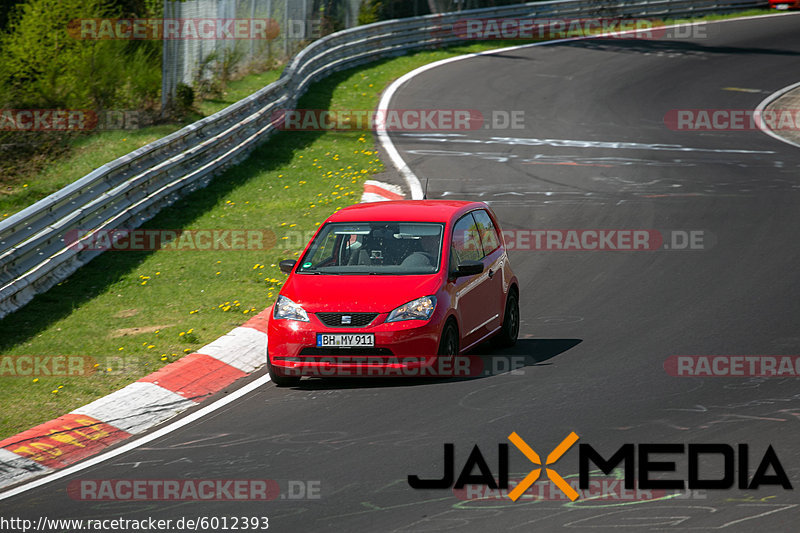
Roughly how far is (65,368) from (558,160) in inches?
493

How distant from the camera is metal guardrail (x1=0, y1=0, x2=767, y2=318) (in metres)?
13.3

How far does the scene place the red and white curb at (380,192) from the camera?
57.6 ft

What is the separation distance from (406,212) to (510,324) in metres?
1.67

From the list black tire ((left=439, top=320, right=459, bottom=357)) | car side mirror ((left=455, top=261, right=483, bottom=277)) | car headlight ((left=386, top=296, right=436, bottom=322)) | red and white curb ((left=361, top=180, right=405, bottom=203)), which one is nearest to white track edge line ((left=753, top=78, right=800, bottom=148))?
red and white curb ((left=361, top=180, right=405, bottom=203))

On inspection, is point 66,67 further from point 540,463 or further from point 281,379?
point 540,463

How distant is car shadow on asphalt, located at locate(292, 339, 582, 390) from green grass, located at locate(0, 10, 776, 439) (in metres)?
2.19

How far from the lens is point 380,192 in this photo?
58.9ft

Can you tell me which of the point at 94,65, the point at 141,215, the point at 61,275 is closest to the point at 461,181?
the point at 141,215

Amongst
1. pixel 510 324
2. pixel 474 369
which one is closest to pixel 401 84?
pixel 510 324

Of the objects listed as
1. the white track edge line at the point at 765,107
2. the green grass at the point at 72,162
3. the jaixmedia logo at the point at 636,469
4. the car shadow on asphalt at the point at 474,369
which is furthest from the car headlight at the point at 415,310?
the white track edge line at the point at 765,107

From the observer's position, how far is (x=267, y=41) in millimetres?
30453

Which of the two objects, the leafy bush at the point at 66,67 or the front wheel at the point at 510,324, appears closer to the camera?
the front wheel at the point at 510,324

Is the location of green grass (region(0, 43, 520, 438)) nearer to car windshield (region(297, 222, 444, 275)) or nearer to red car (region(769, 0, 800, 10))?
car windshield (region(297, 222, 444, 275))

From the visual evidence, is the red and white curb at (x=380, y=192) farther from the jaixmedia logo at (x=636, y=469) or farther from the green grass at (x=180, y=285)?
the jaixmedia logo at (x=636, y=469)
